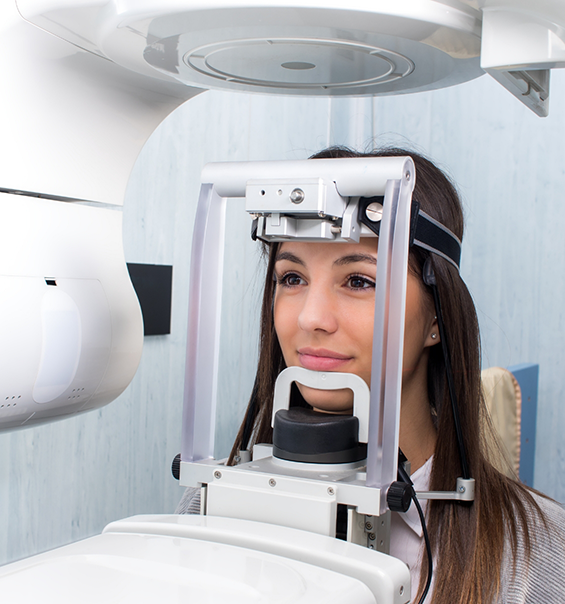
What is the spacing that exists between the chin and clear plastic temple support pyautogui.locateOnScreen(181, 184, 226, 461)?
15 centimetres

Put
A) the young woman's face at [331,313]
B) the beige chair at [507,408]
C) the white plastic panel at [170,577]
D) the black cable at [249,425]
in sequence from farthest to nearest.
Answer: the beige chair at [507,408], the black cable at [249,425], the young woman's face at [331,313], the white plastic panel at [170,577]

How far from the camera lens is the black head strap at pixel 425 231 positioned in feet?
2.47

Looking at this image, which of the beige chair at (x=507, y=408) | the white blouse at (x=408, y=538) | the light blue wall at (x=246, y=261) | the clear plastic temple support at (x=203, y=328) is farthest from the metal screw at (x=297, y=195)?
the beige chair at (x=507, y=408)

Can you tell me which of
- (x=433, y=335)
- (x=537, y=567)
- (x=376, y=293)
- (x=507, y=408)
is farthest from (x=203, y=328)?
(x=507, y=408)

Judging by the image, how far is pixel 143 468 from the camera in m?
1.93

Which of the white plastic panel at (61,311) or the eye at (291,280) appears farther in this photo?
the eye at (291,280)

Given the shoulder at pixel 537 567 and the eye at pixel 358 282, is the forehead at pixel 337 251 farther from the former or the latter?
the shoulder at pixel 537 567

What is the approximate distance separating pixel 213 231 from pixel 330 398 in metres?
0.27

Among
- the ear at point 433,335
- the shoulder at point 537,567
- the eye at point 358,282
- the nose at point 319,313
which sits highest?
the eye at point 358,282

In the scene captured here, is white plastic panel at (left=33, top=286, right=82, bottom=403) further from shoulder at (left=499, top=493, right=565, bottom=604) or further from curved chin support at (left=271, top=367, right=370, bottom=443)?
shoulder at (left=499, top=493, right=565, bottom=604)

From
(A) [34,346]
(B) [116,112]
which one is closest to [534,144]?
(B) [116,112]

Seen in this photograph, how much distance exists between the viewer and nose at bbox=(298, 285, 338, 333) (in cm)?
88

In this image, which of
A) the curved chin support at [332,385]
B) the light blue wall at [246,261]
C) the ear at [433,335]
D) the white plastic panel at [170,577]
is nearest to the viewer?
the white plastic panel at [170,577]

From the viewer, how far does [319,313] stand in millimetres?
891
